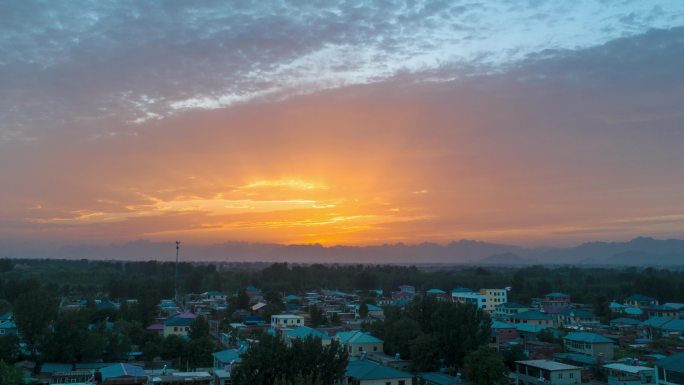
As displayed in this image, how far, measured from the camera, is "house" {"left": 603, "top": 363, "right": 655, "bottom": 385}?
19.0 m

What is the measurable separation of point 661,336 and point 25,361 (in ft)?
109

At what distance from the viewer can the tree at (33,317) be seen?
23016 mm

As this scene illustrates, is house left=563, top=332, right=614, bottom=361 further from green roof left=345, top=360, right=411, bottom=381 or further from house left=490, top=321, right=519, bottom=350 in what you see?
green roof left=345, top=360, right=411, bottom=381

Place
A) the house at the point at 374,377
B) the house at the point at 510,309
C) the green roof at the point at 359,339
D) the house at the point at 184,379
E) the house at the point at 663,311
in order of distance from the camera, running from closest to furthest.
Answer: the house at the point at 184,379 → the house at the point at 374,377 → the green roof at the point at 359,339 → the house at the point at 663,311 → the house at the point at 510,309

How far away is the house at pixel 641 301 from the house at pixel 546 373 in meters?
31.7

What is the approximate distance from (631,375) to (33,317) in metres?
24.1

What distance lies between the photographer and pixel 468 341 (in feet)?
67.5

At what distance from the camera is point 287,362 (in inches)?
562

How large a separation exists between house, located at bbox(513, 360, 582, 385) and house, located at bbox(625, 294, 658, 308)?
31.7 m

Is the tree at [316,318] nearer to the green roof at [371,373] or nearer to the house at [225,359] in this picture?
the house at [225,359]

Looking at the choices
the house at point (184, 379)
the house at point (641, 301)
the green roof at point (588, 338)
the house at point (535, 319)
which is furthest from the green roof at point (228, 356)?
the house at point (641, 301)

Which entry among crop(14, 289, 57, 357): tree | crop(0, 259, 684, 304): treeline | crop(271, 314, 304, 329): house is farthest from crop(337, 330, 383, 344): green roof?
crop(0, 259, 684, 304): treeline

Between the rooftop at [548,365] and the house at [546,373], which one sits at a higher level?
the rooftop at [548,365]

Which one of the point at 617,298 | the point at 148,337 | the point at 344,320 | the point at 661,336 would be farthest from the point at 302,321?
the point at 617,298
